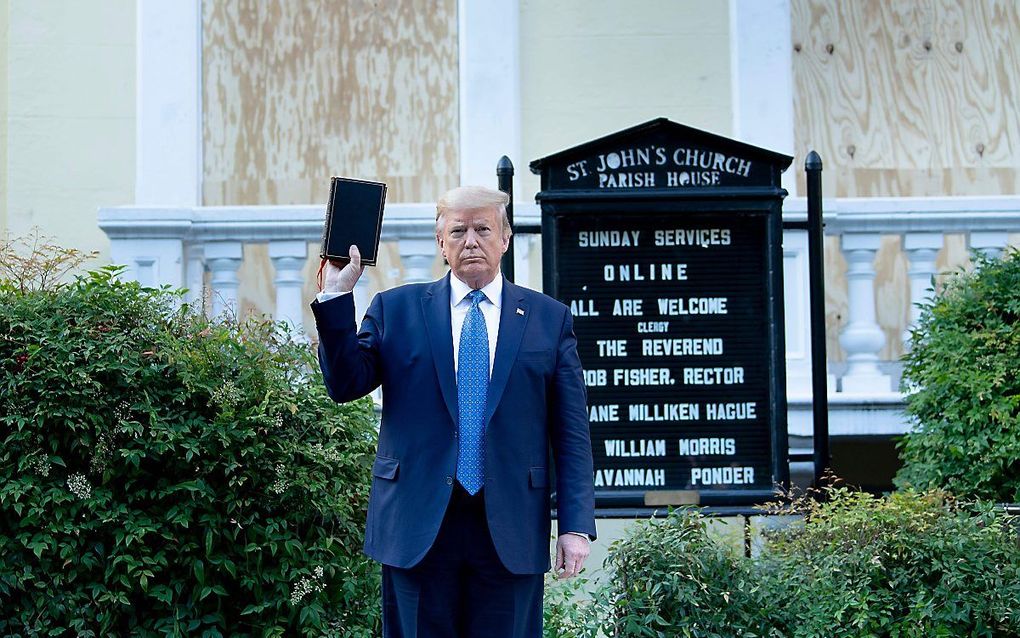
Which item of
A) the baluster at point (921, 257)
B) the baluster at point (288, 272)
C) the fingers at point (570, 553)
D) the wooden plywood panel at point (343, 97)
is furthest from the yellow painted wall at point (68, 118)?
the fingers at point (570, 553)

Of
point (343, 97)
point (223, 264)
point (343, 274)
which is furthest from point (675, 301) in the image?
point (343, 97)

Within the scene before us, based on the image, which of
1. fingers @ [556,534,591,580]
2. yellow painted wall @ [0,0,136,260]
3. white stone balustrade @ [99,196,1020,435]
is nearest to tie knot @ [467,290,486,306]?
fingers @ [556,534,591,580]

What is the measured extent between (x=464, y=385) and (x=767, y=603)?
1.62 metres

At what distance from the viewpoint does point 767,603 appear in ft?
15.3

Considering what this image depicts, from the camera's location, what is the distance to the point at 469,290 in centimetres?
389

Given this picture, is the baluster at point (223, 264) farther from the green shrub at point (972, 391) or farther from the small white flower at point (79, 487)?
the green shrub at point (972, 391)

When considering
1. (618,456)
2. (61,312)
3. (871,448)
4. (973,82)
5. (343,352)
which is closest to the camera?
(343,352)

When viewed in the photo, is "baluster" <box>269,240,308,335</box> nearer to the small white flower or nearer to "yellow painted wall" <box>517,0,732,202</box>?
"yellow painted wall" <box>517,0,732,202</box>

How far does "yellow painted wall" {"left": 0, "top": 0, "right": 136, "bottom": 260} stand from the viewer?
760 cm

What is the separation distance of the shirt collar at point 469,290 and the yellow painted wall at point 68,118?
4265 mm

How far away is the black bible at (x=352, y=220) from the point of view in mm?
3713

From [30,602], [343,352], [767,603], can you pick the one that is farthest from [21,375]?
[767,603]

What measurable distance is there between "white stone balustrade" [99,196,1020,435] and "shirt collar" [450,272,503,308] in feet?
9.87

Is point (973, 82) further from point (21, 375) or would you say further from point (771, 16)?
point (21, 375)
